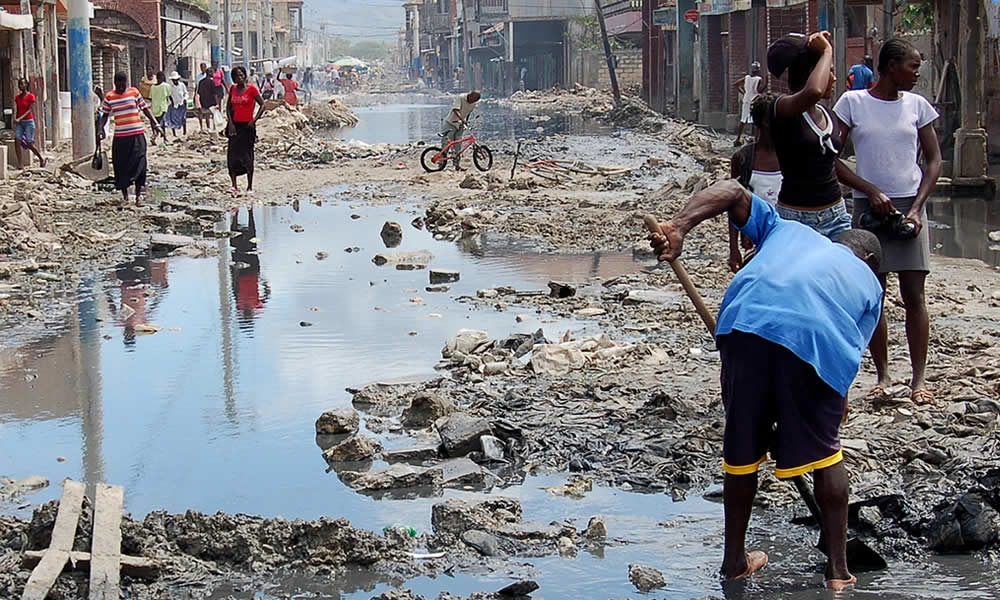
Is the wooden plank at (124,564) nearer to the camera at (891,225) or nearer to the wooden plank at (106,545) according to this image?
the wooden plank at (106,545)

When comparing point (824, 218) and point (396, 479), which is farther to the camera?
point (824, 218)

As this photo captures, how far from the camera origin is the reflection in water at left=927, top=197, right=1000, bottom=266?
12.4 m

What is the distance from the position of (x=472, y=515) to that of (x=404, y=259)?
24.0 feet

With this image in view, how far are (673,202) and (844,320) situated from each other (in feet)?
37.5

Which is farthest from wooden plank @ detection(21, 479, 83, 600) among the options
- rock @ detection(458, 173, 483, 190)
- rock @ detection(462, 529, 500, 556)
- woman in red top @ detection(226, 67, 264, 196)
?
rock @ detection(458, 173, 483, 190)

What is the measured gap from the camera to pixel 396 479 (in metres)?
5.91

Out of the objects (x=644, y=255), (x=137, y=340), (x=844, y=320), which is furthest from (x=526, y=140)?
(x=844, y=320)

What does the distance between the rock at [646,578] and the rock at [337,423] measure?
2333mm

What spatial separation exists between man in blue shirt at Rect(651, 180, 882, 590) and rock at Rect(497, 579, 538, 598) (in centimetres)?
67

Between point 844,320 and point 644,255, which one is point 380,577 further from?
point 644,255

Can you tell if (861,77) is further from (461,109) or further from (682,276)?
(682,276)

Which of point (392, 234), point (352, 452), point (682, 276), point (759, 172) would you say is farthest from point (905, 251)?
point (392, 234)

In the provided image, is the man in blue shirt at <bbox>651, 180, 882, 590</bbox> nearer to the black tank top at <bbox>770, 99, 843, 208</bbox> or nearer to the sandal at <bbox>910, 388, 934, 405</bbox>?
the black tank top at <bbox>770, 99, 843, 208</bbox>

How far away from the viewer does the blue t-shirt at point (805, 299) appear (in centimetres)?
427
